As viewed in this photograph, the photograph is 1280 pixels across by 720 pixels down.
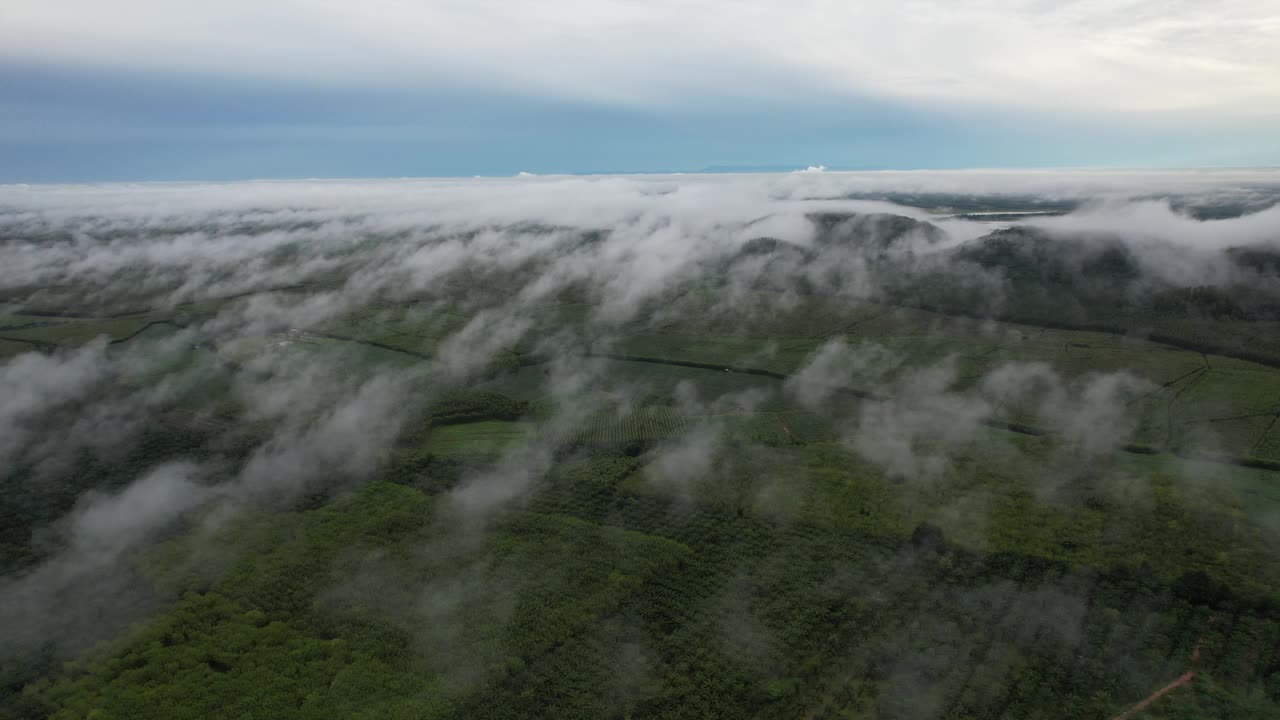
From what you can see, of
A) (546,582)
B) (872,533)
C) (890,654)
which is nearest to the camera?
(890,654)

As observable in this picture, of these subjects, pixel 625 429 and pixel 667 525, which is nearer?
pixel 667 525

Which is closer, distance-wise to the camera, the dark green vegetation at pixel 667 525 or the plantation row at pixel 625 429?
the dark green vegetation at pixel 667 525

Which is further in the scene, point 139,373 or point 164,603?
point 139,373

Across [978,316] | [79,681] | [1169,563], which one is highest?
[978,316]

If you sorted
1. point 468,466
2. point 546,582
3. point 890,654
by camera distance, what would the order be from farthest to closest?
point 468,466 < point 546,582 < point 890,654

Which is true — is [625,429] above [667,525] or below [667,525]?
above

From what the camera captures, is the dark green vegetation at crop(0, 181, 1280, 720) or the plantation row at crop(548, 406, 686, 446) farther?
the plantation row at crop(548, 406, 686, 446)

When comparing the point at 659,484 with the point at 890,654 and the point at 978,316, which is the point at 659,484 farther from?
the point at 978,316

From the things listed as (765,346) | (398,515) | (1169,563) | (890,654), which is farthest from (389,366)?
(1169,563)
